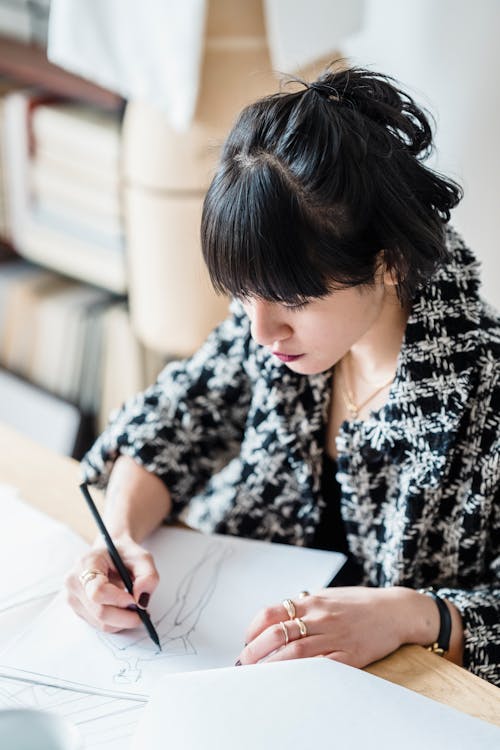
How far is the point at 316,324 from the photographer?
79 cm

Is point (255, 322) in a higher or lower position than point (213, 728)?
higher

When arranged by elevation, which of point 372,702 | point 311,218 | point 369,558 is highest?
point 311,218

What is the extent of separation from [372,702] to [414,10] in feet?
3.36

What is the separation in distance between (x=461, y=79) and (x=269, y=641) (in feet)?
2.93

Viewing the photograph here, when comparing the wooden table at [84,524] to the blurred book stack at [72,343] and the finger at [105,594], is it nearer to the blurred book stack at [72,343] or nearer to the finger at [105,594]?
the finger at [105,594]

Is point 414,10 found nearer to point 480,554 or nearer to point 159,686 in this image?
point 480,554

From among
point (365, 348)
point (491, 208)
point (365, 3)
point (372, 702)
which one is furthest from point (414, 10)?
point (372, 702)

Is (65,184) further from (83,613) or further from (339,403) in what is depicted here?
(83,613)

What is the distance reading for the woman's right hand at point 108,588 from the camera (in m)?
0.77

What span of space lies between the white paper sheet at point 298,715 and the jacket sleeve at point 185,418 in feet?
1.17

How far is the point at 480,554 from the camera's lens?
89 cm

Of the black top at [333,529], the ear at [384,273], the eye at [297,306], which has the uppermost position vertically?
the ear at [384,273]

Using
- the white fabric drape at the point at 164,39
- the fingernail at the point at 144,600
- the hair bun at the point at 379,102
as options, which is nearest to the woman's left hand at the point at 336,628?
the fingernail at the point at 144,600

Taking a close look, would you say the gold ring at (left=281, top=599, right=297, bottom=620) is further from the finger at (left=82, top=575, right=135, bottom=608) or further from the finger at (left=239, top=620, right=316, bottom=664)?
the finger at (left=82, top=575, right=135, bottom=608)
